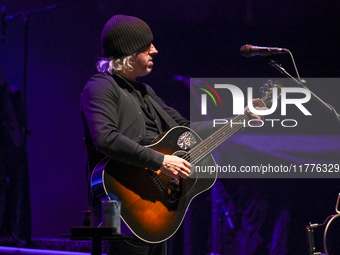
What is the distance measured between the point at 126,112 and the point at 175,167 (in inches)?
17.0

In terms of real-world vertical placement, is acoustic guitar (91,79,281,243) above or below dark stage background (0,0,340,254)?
below

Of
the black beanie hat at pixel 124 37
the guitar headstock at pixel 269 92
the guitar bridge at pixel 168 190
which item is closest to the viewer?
the guitar bridge at pixel 168 190

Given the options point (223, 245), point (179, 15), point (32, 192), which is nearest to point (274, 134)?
point (223, 245)

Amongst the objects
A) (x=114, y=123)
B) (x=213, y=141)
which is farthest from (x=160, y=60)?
(x=114, y=123)

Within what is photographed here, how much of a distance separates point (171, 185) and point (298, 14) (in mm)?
2772

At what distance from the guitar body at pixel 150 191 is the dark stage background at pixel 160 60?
1.91m

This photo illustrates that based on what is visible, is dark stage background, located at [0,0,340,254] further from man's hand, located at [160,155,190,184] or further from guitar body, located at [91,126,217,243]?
man's hand, located at [160,155,190,184]

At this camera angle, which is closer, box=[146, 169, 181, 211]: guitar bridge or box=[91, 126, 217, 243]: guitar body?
box=[91, 126, 217, 243]: guitar body

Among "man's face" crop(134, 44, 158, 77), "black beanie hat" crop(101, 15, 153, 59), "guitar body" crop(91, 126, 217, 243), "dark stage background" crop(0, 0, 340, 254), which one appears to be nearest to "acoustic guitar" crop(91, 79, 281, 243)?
"guitar body" crop(91, 126, 217, 243)

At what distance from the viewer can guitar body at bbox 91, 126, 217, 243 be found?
1.99m

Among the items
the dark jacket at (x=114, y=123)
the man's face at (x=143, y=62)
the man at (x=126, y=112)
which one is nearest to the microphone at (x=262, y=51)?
the man at (x=126, y=112)

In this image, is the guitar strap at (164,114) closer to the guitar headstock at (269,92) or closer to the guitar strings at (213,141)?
the guitar strings at (213,141)

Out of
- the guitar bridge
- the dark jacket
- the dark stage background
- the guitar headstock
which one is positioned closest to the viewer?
the dark jacket

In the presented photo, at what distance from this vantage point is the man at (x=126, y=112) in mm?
1994
